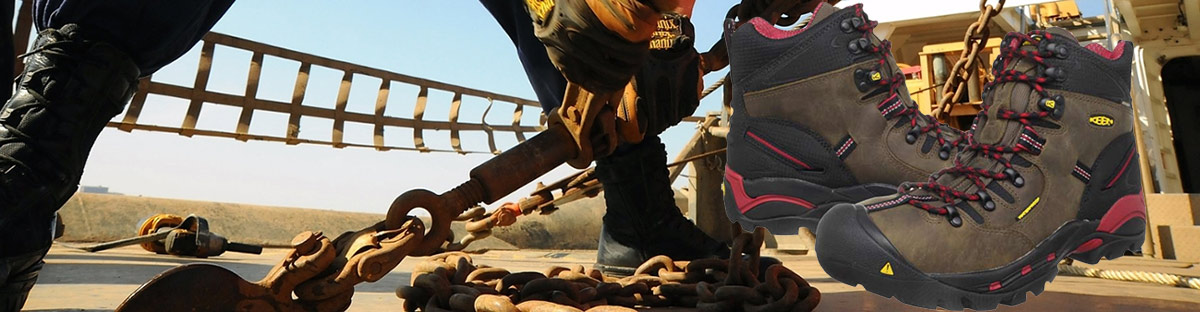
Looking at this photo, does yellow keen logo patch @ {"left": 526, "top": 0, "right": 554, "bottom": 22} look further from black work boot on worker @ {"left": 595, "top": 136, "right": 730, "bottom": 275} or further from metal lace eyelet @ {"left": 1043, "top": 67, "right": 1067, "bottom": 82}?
metal lace eyelet @ {"left": 1043, "top": 67, "right": 1067, "bottom": 82}

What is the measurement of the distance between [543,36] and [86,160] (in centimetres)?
81

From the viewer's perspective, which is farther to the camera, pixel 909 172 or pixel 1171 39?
pixel 1171 39

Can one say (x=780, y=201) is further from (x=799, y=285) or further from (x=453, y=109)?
(x=453, y=109)

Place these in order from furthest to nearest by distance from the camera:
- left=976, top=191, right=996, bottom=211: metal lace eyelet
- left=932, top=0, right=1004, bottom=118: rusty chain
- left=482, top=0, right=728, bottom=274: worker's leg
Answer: left=482, top=0, right=728, bottom=274: worker's leg < left=932, top=0, right=1004, bottom=118: rusty chain < left=976, top=191, right=996, bottom=211: metal lace eyelet

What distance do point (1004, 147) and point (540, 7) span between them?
1.03 meters

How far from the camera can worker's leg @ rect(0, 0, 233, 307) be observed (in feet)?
3.52

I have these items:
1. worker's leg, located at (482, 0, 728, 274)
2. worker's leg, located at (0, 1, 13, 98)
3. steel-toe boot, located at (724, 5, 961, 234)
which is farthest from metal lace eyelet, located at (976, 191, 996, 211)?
worker's leg, located at (0, 1, 13, 98)

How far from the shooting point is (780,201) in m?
1.88

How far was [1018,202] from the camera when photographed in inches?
53.7

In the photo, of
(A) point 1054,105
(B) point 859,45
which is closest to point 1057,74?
(A) point 1054,105

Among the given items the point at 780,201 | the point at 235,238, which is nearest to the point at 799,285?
the point at 780,201

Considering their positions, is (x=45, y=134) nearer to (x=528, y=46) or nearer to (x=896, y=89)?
(x=528, y=46)

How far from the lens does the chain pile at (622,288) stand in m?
1.21

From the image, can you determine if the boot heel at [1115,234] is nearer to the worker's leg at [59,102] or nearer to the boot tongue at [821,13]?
the boot tongue at [821,13]
